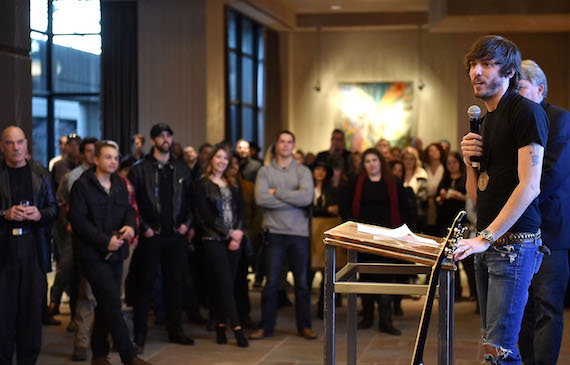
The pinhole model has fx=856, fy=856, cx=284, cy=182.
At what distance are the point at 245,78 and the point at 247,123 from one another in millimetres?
806

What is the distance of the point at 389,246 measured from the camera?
298 cm

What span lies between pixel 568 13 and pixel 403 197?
592cm

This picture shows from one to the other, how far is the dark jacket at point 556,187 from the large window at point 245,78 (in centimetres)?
936

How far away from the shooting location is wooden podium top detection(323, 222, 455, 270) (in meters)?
2.93

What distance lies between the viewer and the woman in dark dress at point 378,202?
6.82 m

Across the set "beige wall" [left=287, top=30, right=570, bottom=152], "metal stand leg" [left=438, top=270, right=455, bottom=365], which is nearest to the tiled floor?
"metal stand leg" [left=438, top=270, right=455, bottom=365]

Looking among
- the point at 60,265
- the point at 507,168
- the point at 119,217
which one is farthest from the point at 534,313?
the point at 60,265

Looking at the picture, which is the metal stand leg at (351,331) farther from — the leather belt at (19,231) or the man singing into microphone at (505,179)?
the leather belt at (19,231)

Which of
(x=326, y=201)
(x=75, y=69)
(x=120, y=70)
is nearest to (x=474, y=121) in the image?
(x=326, y=201)

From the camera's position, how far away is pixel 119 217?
5.61 metres

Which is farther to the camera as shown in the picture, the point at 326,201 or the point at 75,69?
the point at 75,69

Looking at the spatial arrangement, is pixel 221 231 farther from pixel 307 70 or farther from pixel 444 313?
pixel 307 70

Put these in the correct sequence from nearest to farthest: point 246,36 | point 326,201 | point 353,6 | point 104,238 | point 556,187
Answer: point 556,187 → point 104,238 → point 326,201 → point 246,36 → point 353,6

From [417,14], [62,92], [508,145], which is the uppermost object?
[417,14]
